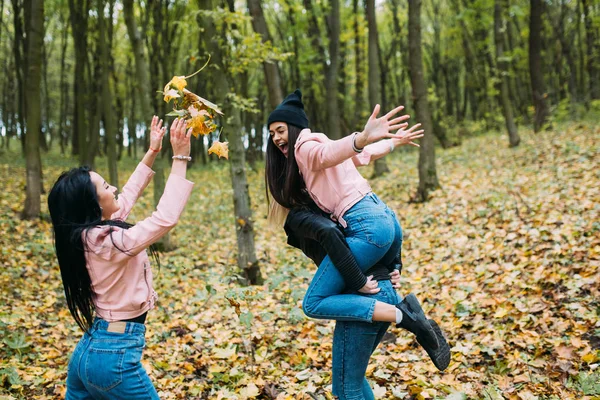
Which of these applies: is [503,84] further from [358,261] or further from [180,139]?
[180,139]

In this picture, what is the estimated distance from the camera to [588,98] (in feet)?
58.4

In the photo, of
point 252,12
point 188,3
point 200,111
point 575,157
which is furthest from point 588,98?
point 200,111

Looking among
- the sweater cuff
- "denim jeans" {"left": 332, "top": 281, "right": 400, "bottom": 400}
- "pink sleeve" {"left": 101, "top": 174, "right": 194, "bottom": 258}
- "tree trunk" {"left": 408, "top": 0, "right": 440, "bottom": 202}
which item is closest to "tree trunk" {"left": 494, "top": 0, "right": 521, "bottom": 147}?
"tree trunk" {"left": 408, "top": 0, "right": 440, "bottom": 202}

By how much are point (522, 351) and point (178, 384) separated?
3.31 meters

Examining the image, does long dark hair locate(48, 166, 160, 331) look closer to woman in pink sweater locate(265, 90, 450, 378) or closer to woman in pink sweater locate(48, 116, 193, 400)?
woman in pink sweater locate(48, 116, 193, 400)

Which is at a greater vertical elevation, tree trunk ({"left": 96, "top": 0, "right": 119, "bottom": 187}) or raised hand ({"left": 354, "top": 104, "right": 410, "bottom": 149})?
tree trunk ({"left": 96, "top": 0, "right": 119, "bottom": 187})

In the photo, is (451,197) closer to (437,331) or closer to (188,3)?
(437,331)

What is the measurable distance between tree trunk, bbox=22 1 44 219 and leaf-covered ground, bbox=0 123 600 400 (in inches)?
28.1

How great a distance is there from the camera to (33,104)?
400 inches

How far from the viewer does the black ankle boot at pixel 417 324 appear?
2.75m

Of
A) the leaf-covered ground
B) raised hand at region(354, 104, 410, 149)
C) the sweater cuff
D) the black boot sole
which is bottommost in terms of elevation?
the leaf-covered ground

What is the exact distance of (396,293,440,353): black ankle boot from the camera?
275 centimetres

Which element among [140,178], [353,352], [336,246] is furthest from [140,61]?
[353,352]

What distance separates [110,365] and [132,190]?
3.82ft
